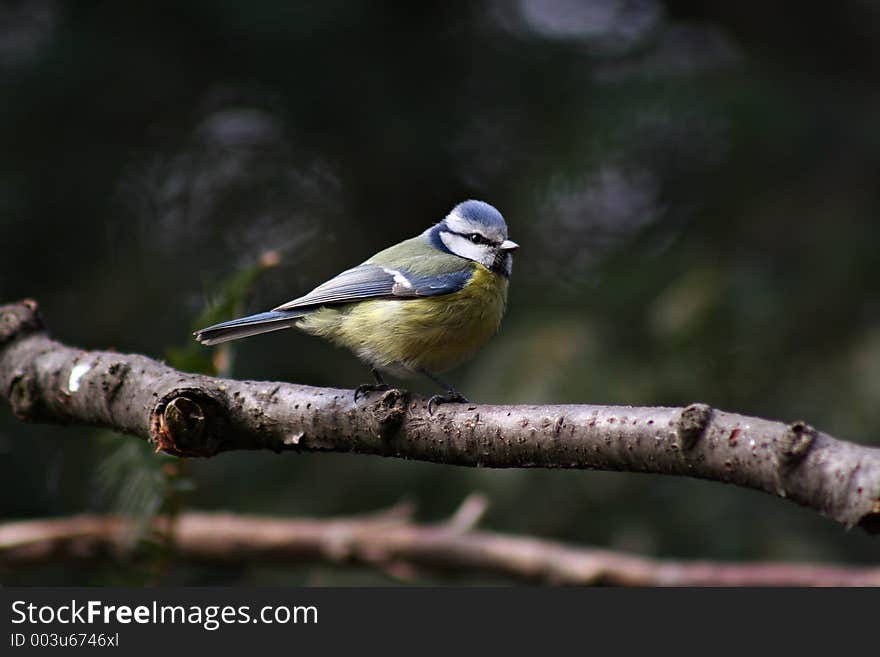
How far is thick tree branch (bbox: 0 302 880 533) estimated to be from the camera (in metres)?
1.23

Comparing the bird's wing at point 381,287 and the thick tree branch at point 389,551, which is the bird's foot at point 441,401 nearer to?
the bird's wing at point 381,287

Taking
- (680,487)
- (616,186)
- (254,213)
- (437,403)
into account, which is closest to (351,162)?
(254,213)

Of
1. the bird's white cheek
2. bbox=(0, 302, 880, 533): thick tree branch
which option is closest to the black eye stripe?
the bird's white cheek

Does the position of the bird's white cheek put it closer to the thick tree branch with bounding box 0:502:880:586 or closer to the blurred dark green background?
the blurred dark green background

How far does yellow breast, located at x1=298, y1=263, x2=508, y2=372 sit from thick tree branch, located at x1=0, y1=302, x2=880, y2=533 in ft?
2.15

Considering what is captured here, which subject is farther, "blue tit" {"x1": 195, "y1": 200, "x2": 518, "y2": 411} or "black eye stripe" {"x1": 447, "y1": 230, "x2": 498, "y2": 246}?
"black eye stripe" {"x1": 447, "y1": 230, "x2": 498, "y2": 246}

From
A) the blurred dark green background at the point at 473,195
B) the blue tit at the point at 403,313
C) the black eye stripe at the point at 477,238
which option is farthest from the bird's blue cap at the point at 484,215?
the blurred dark green background at the point at 473,195

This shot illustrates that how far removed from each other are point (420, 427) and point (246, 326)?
82 cm

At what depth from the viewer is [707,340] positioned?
279 centimetres

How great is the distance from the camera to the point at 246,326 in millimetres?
2332

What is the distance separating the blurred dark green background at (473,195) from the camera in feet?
9.92

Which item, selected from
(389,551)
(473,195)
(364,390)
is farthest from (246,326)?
(473,195)

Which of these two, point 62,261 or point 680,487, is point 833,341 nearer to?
point 680,487

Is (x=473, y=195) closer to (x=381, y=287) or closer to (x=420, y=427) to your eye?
(x=381, y=287)
